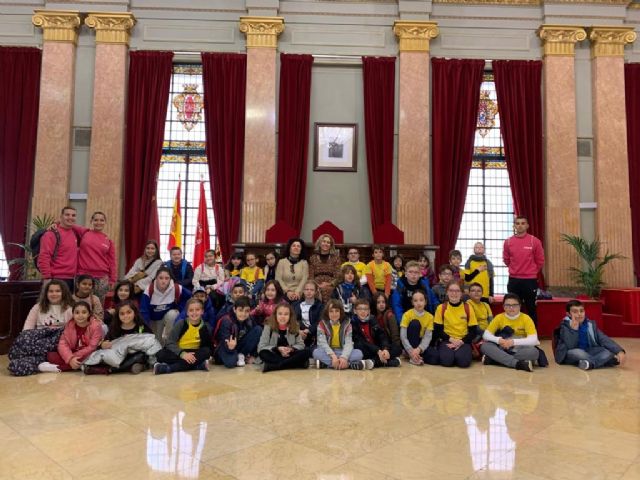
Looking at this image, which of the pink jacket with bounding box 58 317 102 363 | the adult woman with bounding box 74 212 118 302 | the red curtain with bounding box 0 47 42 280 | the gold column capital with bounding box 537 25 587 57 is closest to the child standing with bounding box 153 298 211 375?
the pink jacket with bounding box 58 317 102 363

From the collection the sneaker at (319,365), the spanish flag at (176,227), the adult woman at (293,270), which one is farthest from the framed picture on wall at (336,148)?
the sneaker at (319,365)

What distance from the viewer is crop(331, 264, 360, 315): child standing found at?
5.49 metres

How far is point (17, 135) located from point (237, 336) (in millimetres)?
6966

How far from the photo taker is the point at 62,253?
212 inches

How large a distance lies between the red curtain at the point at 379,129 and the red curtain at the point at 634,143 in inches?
183

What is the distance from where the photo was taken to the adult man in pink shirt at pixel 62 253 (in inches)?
207

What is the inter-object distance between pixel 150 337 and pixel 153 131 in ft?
18.4

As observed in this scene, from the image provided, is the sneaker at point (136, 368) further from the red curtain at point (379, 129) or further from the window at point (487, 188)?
the window at point (487, 188)

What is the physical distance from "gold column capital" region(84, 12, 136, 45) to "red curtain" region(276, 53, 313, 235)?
3.05 meters

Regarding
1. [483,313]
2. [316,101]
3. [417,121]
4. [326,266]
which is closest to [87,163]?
[316,101]

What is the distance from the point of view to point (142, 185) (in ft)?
29.2

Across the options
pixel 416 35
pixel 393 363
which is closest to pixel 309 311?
pixel 393 363

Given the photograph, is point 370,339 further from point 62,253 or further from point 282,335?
point 62,253

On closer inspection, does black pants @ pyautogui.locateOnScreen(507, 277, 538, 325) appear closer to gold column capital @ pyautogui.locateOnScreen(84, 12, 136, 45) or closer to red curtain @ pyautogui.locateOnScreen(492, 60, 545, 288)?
red curtain @ pyautogui.locateOnScreen(492, 60, 545, 288)
